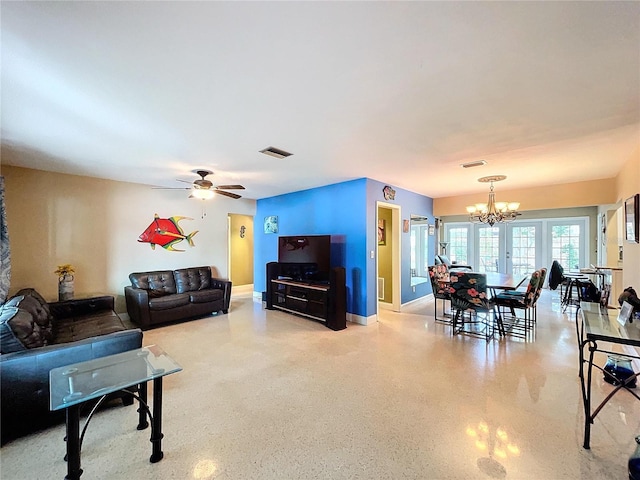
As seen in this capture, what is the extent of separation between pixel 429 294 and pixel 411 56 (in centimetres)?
606

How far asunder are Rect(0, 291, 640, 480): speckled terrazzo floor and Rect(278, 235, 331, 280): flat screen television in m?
1.46

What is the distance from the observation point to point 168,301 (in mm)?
4578

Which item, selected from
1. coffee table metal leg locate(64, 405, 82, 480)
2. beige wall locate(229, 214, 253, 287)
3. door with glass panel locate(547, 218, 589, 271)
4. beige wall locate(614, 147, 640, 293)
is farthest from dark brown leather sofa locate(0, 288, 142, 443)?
door with glass panel locate(547, 218, 589, 271)

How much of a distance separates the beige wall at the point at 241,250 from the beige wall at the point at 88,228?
1927 mm

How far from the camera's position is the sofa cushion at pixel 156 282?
4816mm

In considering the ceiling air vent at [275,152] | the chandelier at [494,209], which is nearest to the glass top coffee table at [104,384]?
the ceiling air vent at [275,152]

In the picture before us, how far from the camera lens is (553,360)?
321 centimetres

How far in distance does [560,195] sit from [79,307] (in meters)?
7.88

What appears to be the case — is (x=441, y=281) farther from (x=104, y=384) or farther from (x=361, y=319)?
(x=104, y=384)

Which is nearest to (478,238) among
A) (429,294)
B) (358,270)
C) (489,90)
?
(429,294)

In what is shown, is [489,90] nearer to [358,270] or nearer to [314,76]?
[314,76]

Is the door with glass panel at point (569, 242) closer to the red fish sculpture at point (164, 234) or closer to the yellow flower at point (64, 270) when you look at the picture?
the red fish sculpture at point (164, 234)

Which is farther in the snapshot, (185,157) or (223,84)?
(185,157)

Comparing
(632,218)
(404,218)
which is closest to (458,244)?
(404,218)
